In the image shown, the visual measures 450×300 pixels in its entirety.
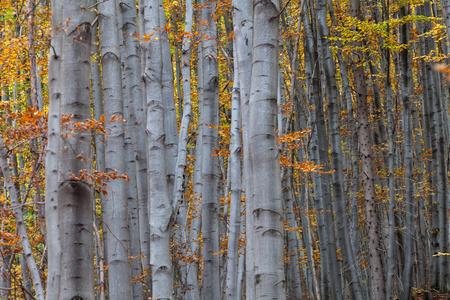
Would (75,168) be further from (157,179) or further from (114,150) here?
(114,150)

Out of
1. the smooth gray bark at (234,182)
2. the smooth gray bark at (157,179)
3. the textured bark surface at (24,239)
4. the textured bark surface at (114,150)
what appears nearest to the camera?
the smooth gray bark at (157,179)

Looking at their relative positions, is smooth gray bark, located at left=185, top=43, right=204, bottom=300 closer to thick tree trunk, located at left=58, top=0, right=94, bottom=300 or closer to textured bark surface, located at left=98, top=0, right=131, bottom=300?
textured bark surface, located at left=98, top=0, right=131, bottom=300

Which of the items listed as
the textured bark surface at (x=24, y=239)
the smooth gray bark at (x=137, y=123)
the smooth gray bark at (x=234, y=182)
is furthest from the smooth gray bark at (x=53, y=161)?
the smooth gray bark at (x=137, y=123)

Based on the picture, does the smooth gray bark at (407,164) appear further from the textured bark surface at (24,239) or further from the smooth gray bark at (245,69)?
the textured bark surface at (24,239)

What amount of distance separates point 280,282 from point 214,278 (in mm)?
3789

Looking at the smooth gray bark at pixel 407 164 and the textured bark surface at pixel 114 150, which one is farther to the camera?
the smooth gray bark at pixel 407 164

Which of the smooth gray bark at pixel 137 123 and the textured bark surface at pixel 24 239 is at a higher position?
the smooth gray bark at pixel 137 123

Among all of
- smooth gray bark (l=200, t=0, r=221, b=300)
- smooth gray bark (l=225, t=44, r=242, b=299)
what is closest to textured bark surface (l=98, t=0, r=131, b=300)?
smooth gray bark (l=225, t=44, r=242, b=299)

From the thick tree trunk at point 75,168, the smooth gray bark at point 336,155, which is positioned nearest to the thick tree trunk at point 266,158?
the thick tree trunk at point 75,168

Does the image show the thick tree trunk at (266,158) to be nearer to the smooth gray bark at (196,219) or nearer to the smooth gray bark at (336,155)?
the smooth gray bark at (196,219)

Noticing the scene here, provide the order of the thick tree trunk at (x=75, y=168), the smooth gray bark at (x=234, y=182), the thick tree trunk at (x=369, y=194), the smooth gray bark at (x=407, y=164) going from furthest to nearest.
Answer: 1. the smooth gray bark at (x=407, y=164)
2. the thick tree trunk at (x=369, y=194)
3. the smooth gray bark at (x=234, y=182)
4. the thick tree trunk at (x=75, y=168)

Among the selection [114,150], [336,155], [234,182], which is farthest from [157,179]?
[336,155]

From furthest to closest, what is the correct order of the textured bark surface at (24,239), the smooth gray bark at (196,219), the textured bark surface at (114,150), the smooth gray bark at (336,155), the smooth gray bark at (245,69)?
the smooth gray bark at (336,155) < the smooth gray bark at (196,219) < the textured bark surface at (114,150) < the textured bark surface at (24,239) < the smooth gray bark at (245,69)

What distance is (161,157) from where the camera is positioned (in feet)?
12.0
